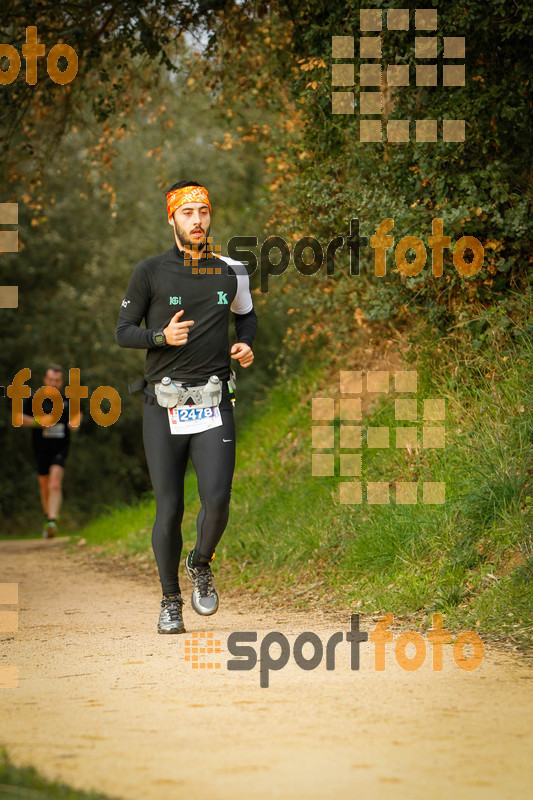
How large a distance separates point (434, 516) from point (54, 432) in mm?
8634

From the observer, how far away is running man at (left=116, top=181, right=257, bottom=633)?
19.8 ft

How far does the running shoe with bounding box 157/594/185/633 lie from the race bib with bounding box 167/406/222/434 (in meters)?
1.03

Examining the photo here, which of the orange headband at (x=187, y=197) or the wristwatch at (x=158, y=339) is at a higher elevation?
the orange headband at (x=187, y=197)

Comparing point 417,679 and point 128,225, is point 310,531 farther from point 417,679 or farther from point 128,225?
point 128,225

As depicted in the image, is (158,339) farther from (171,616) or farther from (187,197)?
(171,616)

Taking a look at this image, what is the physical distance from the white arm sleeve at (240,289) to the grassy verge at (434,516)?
1919 millimetres

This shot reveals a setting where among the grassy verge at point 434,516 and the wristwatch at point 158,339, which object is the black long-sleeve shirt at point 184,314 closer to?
the wristwatch at point 158,339

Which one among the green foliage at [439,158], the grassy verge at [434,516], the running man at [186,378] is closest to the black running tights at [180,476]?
the running man at [186,378]

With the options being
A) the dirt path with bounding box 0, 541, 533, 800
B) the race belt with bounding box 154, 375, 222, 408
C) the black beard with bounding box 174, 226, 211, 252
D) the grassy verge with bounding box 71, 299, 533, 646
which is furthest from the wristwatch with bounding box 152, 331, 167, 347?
the grassy verge with bounding box 71, 299, 533, 646

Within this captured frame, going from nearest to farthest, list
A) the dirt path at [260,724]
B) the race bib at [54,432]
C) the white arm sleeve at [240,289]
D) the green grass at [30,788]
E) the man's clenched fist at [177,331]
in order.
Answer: the green grass at [30,788]
the dirt path at [260,724]
the man's clenched fist at [177,331]
the white arm sleeve at [240,289]
the race bib at [54,432]

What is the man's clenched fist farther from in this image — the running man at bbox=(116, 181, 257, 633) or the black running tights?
the black running tights

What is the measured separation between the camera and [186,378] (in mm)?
6043

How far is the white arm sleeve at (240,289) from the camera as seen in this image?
20.6 feet

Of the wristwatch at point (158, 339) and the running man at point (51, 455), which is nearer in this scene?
the wristwatch at point (158, 339)
